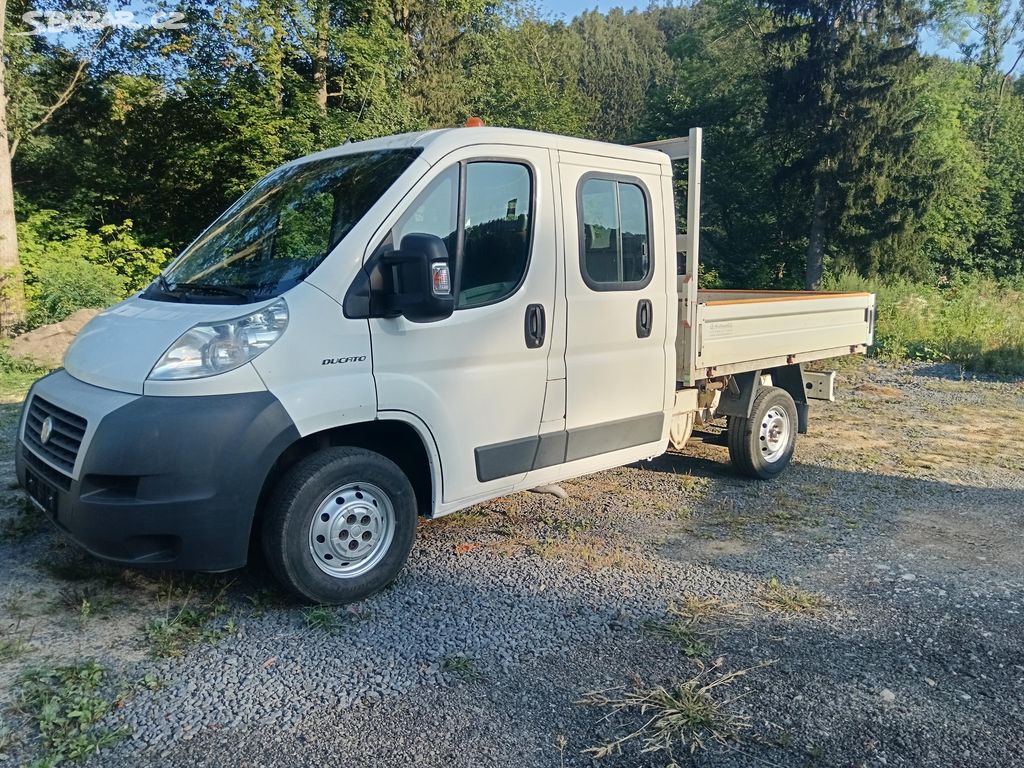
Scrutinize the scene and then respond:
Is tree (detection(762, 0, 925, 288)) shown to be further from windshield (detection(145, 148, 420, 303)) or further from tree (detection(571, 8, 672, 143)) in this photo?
windshield (detection(145, 148, 420, 303))

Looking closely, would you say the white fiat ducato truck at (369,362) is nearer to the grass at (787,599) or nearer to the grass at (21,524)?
the grass at (21,524)

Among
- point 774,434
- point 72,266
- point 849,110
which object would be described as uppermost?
point 849,110

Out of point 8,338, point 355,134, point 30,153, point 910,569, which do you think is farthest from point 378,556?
point 30,153

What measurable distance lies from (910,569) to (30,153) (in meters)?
20.9

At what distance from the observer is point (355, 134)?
18094 mm

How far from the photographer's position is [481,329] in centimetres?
405

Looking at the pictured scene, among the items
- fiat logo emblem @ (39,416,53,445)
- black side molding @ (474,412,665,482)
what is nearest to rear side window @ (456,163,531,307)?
black side molding @ (474,412,665,482)

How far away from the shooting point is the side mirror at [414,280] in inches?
141

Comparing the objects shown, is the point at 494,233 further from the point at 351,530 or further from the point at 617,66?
the point at 617,66

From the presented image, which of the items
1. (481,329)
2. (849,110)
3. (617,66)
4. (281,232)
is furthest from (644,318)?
(617,66)

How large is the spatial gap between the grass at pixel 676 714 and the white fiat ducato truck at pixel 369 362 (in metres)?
1.40

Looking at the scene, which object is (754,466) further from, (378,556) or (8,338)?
(8,338)

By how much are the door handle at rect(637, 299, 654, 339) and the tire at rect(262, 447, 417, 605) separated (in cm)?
183

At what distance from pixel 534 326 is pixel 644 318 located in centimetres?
95
